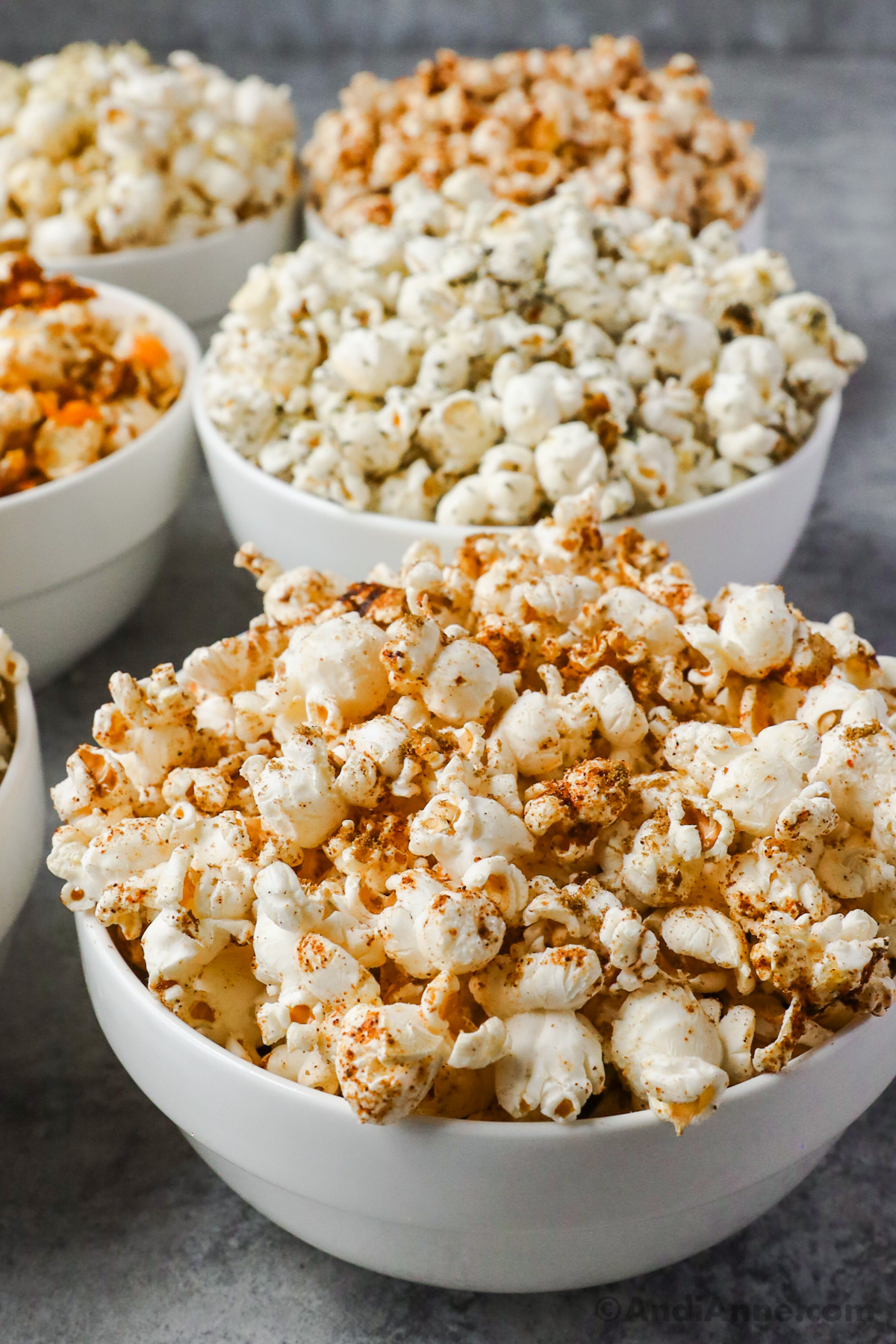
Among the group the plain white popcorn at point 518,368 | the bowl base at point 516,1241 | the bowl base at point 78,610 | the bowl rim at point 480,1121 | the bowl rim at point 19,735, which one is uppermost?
the plain white popcorn at point 518,368

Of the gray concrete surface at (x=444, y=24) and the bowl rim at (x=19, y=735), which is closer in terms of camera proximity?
the bowl rim at (x=19, y=735)

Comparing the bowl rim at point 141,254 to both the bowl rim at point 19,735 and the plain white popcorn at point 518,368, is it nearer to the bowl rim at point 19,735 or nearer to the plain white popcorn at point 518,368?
the plain white popcorn at point 518,368

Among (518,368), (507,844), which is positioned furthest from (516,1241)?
(518,368)

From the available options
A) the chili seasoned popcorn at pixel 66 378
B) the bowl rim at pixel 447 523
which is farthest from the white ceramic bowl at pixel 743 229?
the bowl rim at pixel 447 523

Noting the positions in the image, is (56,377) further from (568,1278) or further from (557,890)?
(568,1278)

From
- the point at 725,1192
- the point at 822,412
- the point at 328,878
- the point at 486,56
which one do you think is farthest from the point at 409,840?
the point at 486,56

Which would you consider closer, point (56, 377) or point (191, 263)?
point (56, 377)
